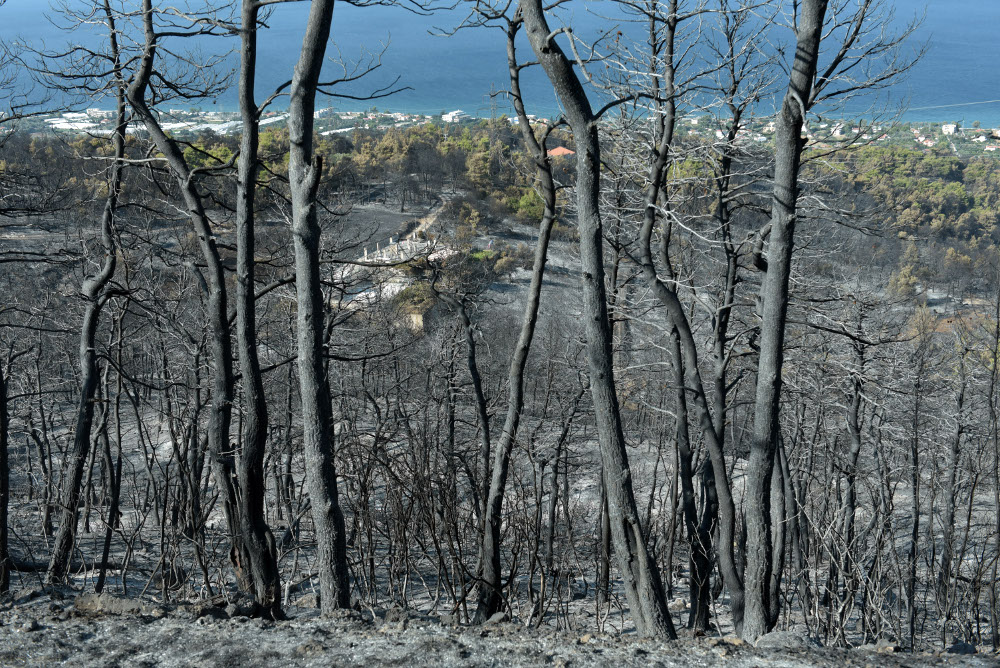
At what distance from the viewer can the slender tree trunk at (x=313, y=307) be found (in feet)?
15.0

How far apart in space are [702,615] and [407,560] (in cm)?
395

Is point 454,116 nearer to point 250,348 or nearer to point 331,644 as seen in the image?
point 250,348

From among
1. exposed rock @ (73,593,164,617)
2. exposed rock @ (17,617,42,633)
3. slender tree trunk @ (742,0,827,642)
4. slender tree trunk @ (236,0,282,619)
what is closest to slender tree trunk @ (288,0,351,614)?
slender tree trunk @ (236,0,282,619)

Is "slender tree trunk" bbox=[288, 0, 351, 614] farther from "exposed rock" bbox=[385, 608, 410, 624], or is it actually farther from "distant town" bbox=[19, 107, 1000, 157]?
"distant town" bbox=[19, 107, 1000, 157]

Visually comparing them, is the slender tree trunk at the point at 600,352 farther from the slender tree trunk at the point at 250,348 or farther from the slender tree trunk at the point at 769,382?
→ the slender tree trunk at the point at 250,348

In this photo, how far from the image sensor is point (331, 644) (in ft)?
11.7

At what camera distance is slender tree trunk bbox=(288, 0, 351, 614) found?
4.57m

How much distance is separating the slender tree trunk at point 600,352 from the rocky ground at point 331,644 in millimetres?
509

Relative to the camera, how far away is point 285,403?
17.8 m

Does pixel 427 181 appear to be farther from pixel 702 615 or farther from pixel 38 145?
pixel 702 615

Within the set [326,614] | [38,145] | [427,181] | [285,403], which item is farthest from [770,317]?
[427,181]

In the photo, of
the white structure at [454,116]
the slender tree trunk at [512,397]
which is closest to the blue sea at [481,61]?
the white structure at [454,116]

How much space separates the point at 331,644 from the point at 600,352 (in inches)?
86.2

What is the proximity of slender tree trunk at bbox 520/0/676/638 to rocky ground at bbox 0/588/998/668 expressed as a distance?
51 cm
